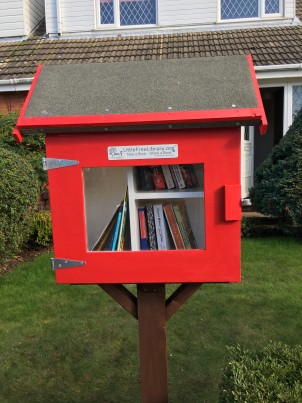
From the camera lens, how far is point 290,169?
246 inches

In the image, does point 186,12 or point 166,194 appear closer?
Result: point 166,194

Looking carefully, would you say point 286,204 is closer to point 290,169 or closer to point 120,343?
point 290,169

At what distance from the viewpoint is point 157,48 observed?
27.9ft

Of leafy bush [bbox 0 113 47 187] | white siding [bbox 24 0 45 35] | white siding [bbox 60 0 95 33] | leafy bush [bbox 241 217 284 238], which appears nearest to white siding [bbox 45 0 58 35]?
white siding [bbox 60 0 95 33]

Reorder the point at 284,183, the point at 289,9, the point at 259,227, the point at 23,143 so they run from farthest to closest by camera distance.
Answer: the point at 289,9 < the point at 23,143 < the point at 259,227 < the point at 284,183

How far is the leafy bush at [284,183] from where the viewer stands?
613cm

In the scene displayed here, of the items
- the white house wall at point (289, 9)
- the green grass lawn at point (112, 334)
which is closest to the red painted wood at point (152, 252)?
the green grass lawn at point (112, 334)

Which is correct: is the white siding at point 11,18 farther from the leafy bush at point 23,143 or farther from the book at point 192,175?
the book at point 192,175

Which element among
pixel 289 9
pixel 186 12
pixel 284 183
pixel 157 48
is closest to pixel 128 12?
pixel 186 12

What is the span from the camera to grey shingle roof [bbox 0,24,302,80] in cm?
816

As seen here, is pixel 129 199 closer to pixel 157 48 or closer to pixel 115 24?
pixel 157 48

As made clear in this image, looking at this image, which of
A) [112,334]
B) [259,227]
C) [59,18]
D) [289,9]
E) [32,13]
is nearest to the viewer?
[112,334]

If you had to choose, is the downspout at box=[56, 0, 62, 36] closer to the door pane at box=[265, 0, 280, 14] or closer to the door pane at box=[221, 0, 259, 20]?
the door pane at box=[221, 0, 259, 20]

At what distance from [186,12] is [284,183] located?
4.90 meters
